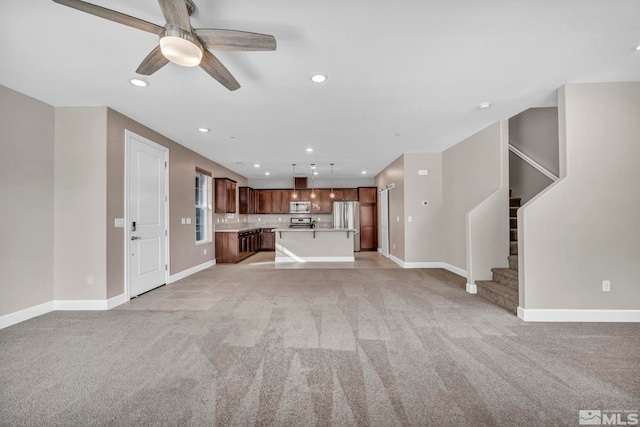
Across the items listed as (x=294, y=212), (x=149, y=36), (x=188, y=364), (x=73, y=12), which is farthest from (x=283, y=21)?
(x=294, y=212)

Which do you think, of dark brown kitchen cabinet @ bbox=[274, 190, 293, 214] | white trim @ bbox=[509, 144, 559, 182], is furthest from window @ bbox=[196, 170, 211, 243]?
white trim @ bbox=[509, 144, 559, 182]

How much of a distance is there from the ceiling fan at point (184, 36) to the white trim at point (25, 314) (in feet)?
11.2

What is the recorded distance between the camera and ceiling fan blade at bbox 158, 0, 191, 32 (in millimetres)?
1681

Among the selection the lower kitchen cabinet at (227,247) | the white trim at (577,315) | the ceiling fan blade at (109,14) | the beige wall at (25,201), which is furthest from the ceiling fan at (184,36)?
the lower kitchen cabinet at (227,247)

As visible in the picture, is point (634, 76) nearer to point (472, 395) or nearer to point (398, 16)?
point (398, 16)

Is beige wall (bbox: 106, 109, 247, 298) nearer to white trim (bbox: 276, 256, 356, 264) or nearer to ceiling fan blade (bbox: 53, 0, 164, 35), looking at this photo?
white trim (bbox: 276, 256, 356, 264)

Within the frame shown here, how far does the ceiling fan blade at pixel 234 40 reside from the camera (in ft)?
6.25

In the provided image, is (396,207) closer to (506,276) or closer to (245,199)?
(506,276)

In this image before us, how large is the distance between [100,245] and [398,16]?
4343mm

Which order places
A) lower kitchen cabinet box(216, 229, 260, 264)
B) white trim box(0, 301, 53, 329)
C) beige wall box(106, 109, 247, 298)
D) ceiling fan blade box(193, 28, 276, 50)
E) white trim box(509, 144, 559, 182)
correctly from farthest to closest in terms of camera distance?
lower kitchen cabinet box(216, 229, 260, 264), white trim box(509, 144, 559, 182), beige wall box(106, 109, 247, 298), white trim box(0, 301, 53, 329), ceiling fan blade box(193, 28, 276, 50)

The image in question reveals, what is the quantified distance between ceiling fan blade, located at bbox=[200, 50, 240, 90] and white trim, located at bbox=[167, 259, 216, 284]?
4.14 meters

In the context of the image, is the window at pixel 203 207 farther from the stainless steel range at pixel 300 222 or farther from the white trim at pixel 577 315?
the white trim at pixel 577 315

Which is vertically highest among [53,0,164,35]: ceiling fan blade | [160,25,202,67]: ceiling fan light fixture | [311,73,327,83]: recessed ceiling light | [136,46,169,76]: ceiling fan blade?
[311,73,327,83]: recessed ceiling light

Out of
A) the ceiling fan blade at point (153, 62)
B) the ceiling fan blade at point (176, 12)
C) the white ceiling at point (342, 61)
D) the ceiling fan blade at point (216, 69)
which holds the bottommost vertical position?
the ceiling fan blade at point (216, 69)
